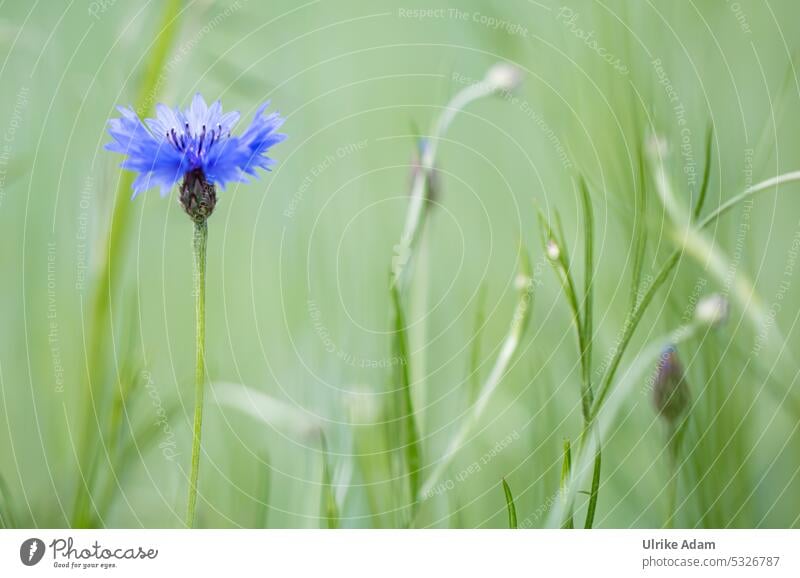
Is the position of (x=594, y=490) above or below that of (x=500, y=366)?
below

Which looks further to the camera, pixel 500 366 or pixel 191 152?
pixel 500 366

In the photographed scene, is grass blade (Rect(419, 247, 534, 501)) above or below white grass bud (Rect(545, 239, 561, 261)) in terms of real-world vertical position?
below

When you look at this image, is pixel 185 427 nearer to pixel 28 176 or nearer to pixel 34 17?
pixel 28 176

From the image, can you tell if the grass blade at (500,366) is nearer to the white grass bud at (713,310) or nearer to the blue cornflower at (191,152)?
the white grass bud at (713,310)

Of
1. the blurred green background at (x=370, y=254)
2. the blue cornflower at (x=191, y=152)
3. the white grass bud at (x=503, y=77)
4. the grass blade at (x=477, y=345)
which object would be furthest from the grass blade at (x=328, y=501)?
the white grass bud at (x=503, y=77)
